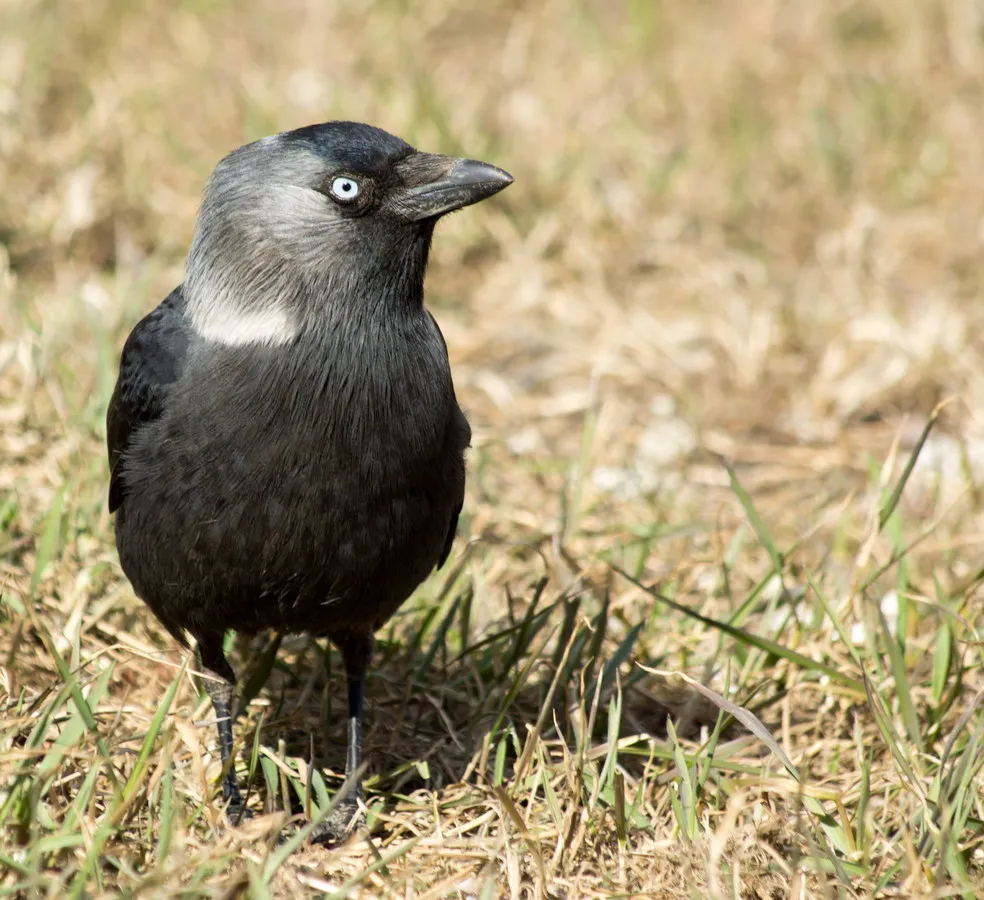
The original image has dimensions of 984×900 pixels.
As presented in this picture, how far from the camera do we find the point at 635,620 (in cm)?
492

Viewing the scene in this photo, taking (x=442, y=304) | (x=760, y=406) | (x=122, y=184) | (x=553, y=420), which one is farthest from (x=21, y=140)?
(x=760, y=406)

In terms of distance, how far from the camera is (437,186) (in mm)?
3768

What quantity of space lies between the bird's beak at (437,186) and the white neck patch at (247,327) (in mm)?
440

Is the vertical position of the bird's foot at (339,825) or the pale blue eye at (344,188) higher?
the pale blue eye at (344,188)

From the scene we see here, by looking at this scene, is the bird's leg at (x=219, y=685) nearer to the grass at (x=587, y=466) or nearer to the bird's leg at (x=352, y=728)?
the grass at (x=587, y=466)

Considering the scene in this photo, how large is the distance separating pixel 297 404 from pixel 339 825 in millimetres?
1259

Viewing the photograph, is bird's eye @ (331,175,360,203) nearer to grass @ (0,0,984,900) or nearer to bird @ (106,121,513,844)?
bird @ (106,121,513,844)

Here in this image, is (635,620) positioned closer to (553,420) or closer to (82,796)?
(553,420)

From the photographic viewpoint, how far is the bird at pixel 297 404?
3.56 m

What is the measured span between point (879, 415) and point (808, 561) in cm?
147

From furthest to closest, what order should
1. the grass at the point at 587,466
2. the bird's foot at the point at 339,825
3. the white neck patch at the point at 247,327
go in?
the bird's foot at the point at 339,825 < the white neck patch at the point at 247,327 < the grass at the point at 587,466

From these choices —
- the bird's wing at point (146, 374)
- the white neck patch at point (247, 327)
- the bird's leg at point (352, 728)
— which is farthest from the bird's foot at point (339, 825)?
the white neck patch at point (247, 327)

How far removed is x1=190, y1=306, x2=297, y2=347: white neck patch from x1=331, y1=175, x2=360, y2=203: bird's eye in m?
0.34

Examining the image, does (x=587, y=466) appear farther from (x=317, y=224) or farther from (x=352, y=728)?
(x=317, y=224)
